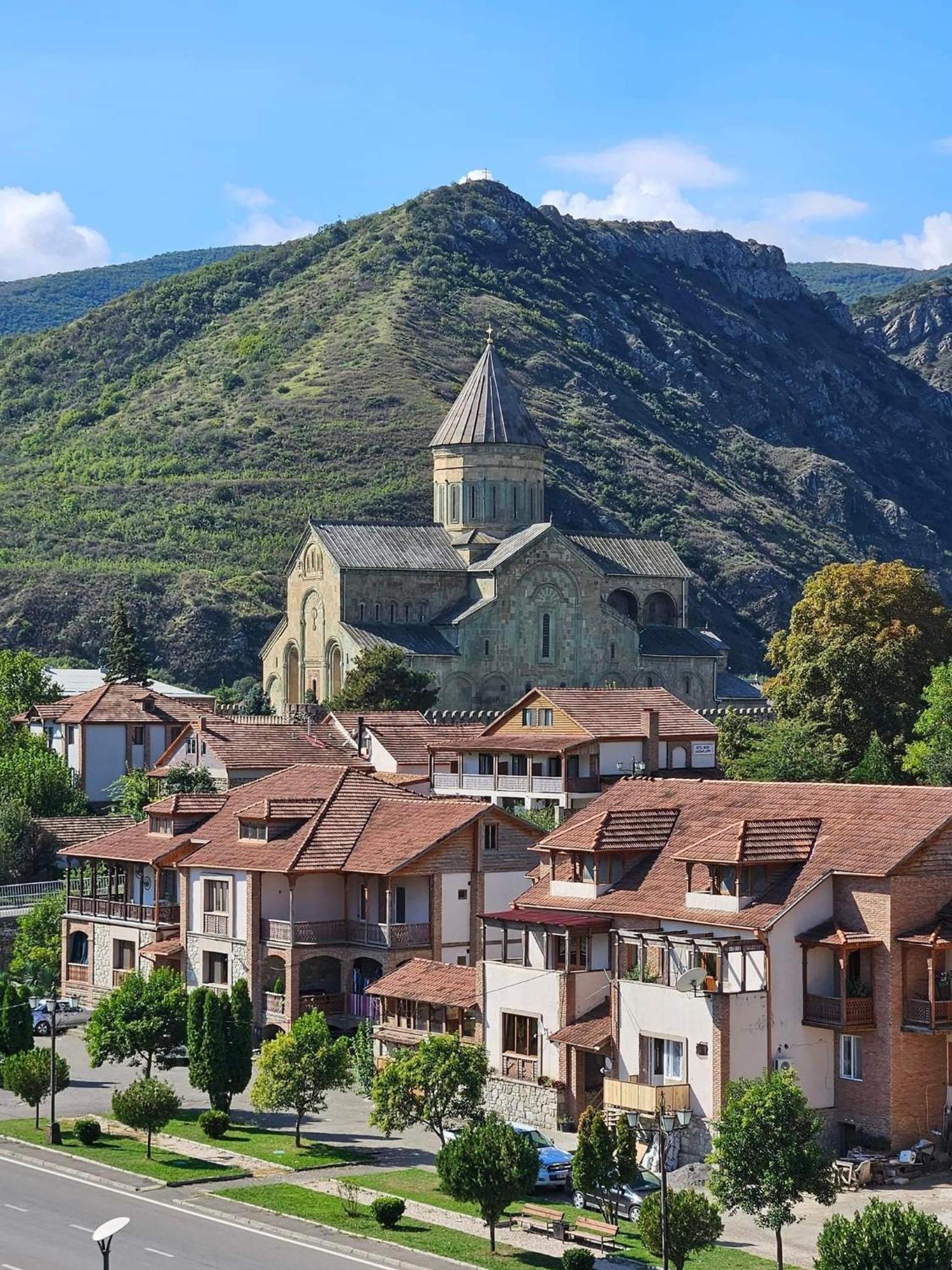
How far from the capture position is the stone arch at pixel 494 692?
11788 cm

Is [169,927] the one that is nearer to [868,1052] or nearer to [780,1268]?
[868,1052]

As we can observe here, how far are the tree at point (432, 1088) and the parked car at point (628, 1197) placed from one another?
3.69m

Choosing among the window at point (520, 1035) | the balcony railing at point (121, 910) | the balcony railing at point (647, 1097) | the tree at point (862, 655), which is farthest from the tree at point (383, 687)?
the balcony railing at point (647, 1097)

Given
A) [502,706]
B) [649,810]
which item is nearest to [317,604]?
[502,706]

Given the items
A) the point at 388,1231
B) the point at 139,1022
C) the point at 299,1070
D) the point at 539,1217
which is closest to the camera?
the point at 388,1231

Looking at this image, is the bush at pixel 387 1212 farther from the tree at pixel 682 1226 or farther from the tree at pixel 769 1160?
the tree at pixel 769 1160

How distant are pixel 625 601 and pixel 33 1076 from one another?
85526mm

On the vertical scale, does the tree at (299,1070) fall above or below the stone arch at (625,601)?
below

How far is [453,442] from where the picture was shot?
431 feet

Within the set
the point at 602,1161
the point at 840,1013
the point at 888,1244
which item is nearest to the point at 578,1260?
the point at 602,1161

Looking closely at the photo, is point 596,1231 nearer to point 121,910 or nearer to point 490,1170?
point 490,1170

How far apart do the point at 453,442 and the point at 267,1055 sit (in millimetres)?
84500

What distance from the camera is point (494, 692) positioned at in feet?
390

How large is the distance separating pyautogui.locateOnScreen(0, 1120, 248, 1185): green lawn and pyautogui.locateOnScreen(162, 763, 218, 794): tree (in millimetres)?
28146
